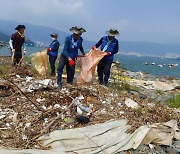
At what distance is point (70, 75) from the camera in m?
9.05

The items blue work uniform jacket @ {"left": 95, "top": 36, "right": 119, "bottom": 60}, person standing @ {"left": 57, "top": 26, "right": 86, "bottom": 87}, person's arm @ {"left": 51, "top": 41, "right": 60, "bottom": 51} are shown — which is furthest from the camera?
person's arm @ {"left": 51, "top": 41, "right": 60, "bottom": 51}

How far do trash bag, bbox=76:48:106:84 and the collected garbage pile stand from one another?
1.27 m

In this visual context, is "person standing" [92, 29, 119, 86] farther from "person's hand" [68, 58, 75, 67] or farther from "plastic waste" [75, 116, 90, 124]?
"plastic waste" [75, 116, 90, 124]

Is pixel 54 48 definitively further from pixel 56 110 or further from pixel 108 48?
pixel 56 110

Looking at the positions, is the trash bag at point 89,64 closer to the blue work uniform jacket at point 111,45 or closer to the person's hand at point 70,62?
the blue work uniform jacket at point 111,45

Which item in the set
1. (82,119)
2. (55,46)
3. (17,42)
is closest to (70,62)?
(17,42)

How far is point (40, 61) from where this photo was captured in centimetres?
1130

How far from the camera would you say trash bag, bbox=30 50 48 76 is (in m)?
11.1

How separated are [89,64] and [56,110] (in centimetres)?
319

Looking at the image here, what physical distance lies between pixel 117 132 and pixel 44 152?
1317 mm

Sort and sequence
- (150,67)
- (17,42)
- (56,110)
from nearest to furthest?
1. (56,110)
2. (17,42)
3. (150,67)

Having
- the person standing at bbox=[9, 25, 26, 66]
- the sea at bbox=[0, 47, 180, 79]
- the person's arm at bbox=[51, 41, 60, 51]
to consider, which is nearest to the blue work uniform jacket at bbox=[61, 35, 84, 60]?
the person standing at bbox=[9, 25, 26, 66]

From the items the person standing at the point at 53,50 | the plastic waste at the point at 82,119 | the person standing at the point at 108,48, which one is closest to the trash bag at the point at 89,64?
the person standing at the point at 108,48

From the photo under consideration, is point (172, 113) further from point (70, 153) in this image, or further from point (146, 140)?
point (70, 153)
